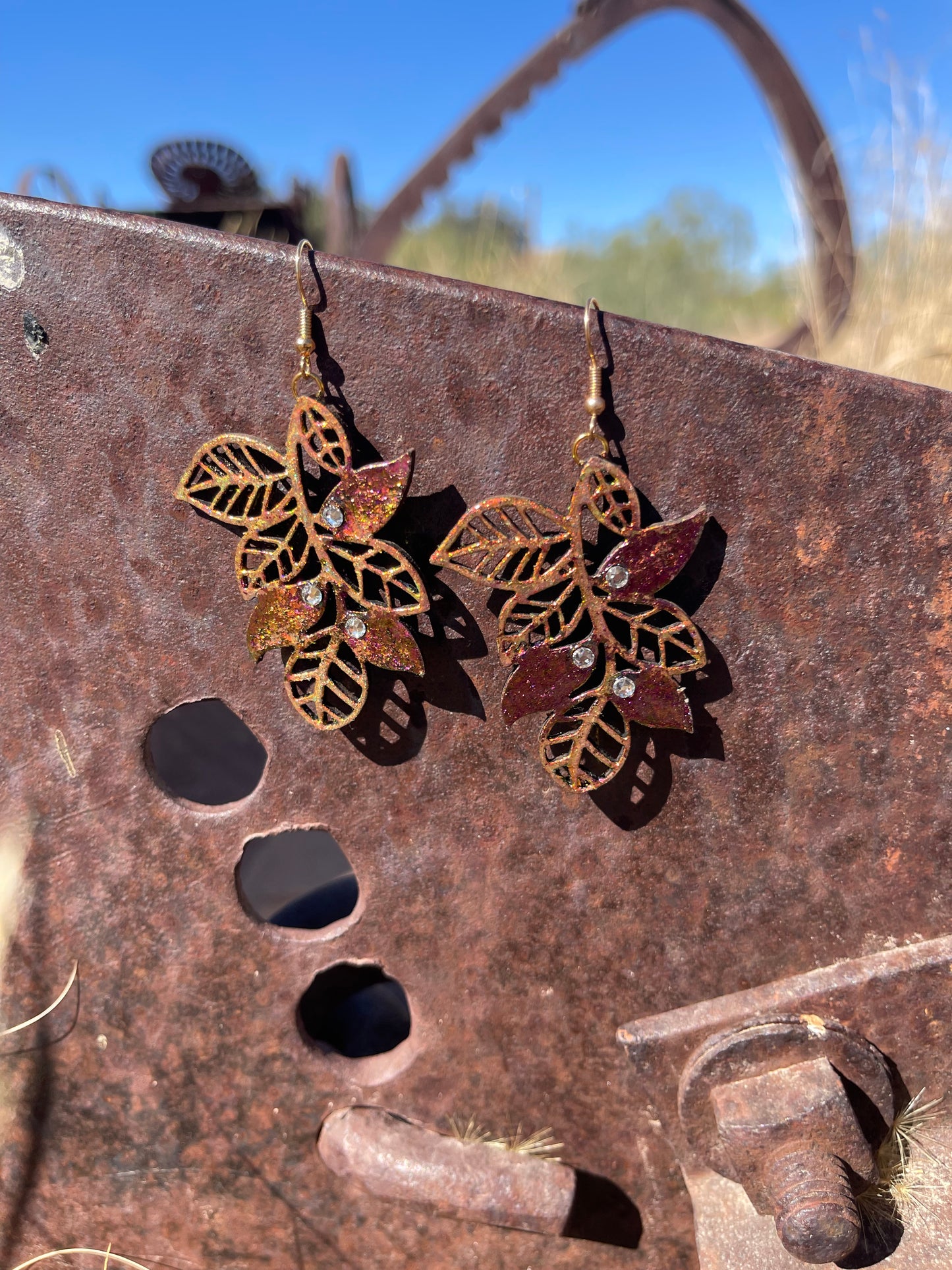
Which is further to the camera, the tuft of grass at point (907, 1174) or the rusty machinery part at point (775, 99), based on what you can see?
the rusty machinery part at point (775, 99)

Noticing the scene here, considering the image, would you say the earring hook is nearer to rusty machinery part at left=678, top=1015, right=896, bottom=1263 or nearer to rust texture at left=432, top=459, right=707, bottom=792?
rust texture at left=432, top=459, right=707, bottom=792

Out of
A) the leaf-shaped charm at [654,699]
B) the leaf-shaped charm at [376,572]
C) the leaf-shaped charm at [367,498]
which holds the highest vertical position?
the leaf-shaped charm at [367,498]

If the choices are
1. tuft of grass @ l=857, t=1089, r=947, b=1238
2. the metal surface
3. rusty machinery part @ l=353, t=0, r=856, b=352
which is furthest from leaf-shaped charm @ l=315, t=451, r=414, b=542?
rusty machinery part @ l=353, t=0, r=856, b=352

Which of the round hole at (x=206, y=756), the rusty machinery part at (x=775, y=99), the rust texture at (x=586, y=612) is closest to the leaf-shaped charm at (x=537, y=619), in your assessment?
the rust texture at (x=586, y=612)

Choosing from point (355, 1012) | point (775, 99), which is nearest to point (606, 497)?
point (355, 1012)

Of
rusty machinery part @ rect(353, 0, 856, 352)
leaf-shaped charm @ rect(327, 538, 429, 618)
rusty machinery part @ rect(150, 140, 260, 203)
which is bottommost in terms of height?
leaf-shaped charm @ rect(327, 538, 429, 618)

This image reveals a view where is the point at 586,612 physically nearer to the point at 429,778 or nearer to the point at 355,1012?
the point at 429,778

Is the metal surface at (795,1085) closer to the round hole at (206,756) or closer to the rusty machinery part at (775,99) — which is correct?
the round hole at (206,756)
